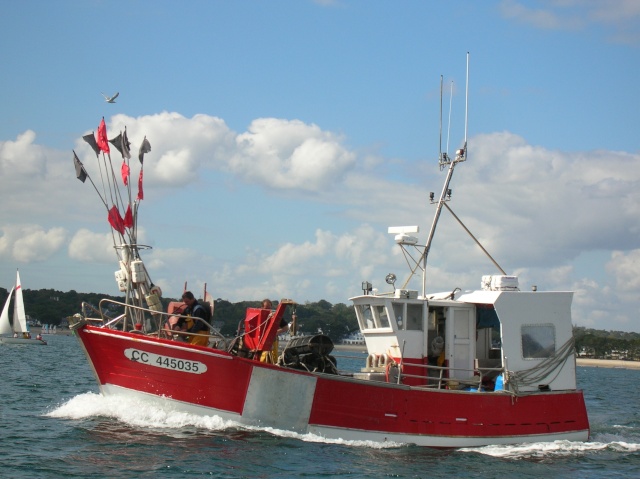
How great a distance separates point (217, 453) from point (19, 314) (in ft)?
205

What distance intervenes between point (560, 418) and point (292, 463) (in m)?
6.60

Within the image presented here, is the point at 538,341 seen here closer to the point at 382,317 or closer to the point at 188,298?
the point at 382,317

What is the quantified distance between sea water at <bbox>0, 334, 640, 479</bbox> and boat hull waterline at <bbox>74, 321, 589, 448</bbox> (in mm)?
227

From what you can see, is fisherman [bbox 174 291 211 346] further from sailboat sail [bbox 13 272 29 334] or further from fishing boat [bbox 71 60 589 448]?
sailboat sail [bbox 13 272 29 334]

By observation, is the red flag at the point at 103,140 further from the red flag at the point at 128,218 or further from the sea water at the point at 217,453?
the sea water at the point at 217,453

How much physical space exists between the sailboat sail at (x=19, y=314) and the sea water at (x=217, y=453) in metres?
54.5

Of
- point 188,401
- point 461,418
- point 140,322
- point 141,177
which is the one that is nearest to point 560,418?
point 461,418

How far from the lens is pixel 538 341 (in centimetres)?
1789

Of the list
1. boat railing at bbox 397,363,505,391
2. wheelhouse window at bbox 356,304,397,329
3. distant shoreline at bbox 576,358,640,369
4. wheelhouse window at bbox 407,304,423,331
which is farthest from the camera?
distant shoreline at bbox 576,358,640,369

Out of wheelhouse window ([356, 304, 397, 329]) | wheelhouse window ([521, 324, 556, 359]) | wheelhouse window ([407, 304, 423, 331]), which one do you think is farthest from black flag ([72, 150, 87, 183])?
wheelhouse window ([521, 324, 556, 359])

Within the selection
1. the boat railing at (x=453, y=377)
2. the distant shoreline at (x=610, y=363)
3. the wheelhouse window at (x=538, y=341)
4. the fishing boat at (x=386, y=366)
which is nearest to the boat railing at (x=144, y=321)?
the fishing boat at (x=386, y=366)

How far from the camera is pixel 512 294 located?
690 inches

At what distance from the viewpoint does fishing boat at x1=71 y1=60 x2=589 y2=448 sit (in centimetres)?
1571

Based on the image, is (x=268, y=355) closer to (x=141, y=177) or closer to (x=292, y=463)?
(x=292, y=463)
